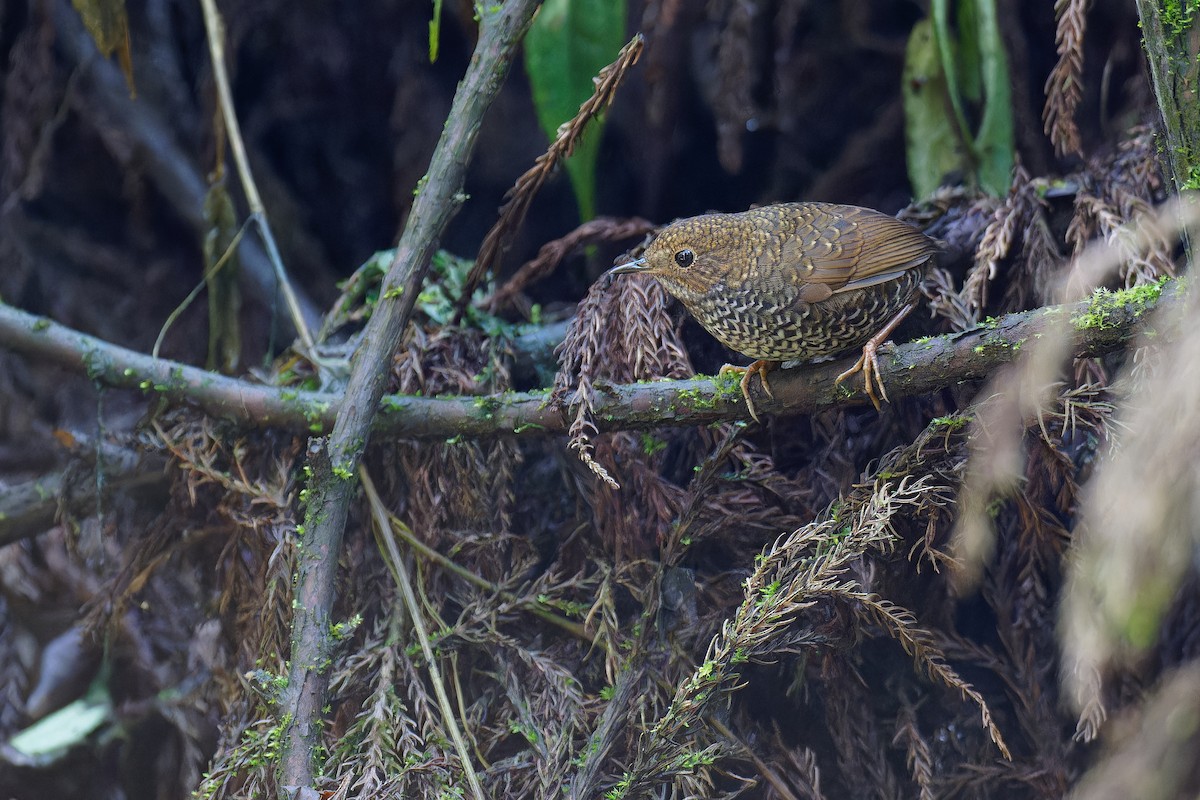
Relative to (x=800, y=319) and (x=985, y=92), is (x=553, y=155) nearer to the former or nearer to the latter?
(x=800, y=319)

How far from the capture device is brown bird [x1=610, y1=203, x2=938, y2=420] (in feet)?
7.30

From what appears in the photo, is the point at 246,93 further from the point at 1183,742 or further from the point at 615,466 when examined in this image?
the point at 1183,742

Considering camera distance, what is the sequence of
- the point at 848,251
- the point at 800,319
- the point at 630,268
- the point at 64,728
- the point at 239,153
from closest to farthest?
the point at 800,319 → the point at 848,251 → the point at 630,268 → the point at 239,153 → the point at 64,728

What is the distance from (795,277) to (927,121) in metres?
1.09

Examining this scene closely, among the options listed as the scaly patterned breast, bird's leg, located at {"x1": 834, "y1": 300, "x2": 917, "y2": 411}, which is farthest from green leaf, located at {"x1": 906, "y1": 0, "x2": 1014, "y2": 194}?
bird's leg, located at {"x1": 834, "y1": 300, "x2": 917, "y2": 411}

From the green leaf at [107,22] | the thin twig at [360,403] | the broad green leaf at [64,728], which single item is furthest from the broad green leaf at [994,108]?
the broad green leaf at [64,728]

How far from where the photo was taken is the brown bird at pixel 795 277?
7.30ft

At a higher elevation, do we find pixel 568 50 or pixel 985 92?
pixel 568 50

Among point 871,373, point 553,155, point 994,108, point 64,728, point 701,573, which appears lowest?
point 64,728

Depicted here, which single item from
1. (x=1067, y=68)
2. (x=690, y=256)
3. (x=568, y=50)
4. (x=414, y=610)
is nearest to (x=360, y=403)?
(x=414, y=610)

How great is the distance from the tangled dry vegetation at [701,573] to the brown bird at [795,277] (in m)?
0.18

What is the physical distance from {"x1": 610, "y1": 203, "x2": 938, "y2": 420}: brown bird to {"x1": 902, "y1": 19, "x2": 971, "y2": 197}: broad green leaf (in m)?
0.57

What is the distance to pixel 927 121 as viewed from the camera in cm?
304

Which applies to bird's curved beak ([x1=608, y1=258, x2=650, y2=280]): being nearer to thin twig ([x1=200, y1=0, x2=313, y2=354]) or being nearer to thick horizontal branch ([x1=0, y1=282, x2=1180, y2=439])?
thick horizontal branch ([x1=0, y1=282, x2=1180, y2=439])
